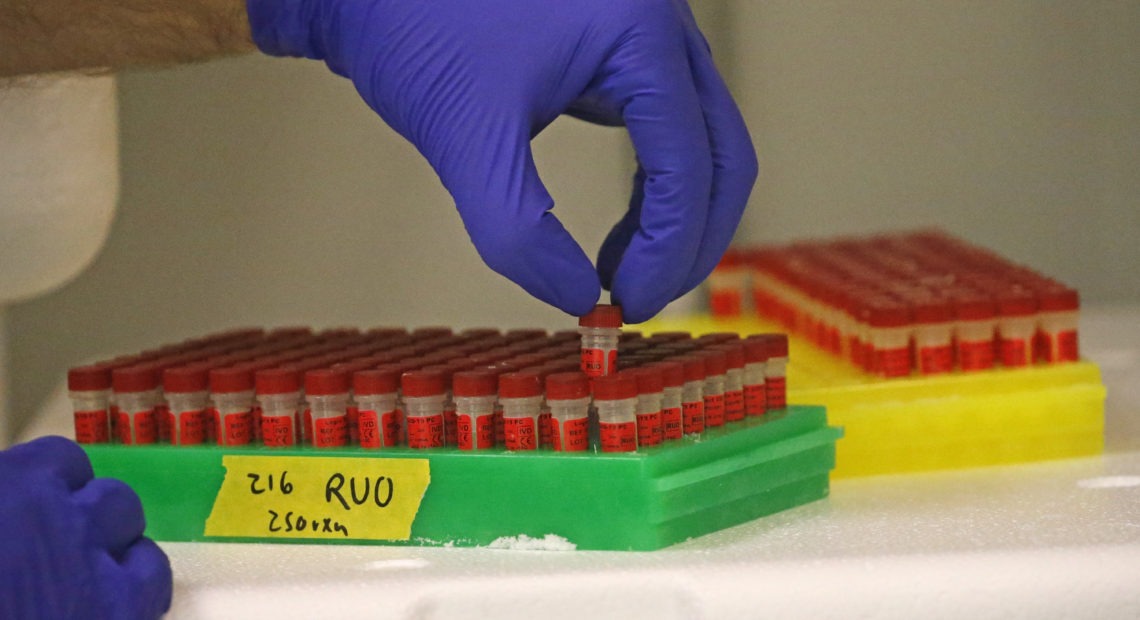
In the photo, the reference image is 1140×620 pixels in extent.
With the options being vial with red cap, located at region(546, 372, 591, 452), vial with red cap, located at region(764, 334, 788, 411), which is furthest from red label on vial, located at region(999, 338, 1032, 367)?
vial with red cap, located at region(546, 372, 591, 452)

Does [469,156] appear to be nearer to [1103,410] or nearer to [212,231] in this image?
[1103,410]

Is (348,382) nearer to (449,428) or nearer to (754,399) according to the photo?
(449,428)

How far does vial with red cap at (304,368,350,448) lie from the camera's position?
98cm

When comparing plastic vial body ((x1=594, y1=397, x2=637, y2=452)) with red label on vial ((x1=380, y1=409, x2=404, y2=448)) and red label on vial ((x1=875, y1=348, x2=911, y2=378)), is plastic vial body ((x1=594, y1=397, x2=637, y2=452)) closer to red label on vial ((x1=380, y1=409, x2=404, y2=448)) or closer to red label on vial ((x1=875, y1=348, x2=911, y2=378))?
red label on vial ((x1=380, y1=409, x2=404, y2=448))

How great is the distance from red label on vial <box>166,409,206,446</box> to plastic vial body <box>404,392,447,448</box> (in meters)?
0.18

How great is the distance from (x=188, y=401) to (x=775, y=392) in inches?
19.0

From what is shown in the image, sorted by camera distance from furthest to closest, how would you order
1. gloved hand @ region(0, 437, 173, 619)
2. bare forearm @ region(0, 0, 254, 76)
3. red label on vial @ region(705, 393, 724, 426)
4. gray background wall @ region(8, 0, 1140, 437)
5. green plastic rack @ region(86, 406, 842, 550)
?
gray background wall @ region(8, 0, 1140, 437)
bare forearm @ region(0, 0, 254, 76)
red label on vial @ region(705, 393, 724, 426)
green plastic rack @ region(86, 406, 842, 550)
gloved hand @ region(0, 437, 173, 619)

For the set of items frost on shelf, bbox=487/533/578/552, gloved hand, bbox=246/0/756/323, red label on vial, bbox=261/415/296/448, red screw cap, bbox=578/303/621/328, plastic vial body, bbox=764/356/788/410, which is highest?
gloved hand, bbox=246/0/756/323

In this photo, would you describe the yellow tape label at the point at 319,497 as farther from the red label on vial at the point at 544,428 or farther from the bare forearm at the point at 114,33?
the bare forearm at the point at 114,33

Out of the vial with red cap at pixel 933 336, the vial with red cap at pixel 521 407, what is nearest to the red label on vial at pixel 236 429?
the vial with red cap at pixel 521 407

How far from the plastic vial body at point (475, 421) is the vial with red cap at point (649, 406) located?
112 millimetres

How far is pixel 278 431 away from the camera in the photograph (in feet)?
3.26

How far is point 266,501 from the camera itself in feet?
3.19

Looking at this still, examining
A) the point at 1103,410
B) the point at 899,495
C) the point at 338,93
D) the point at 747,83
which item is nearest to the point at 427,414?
the point at 899,495
